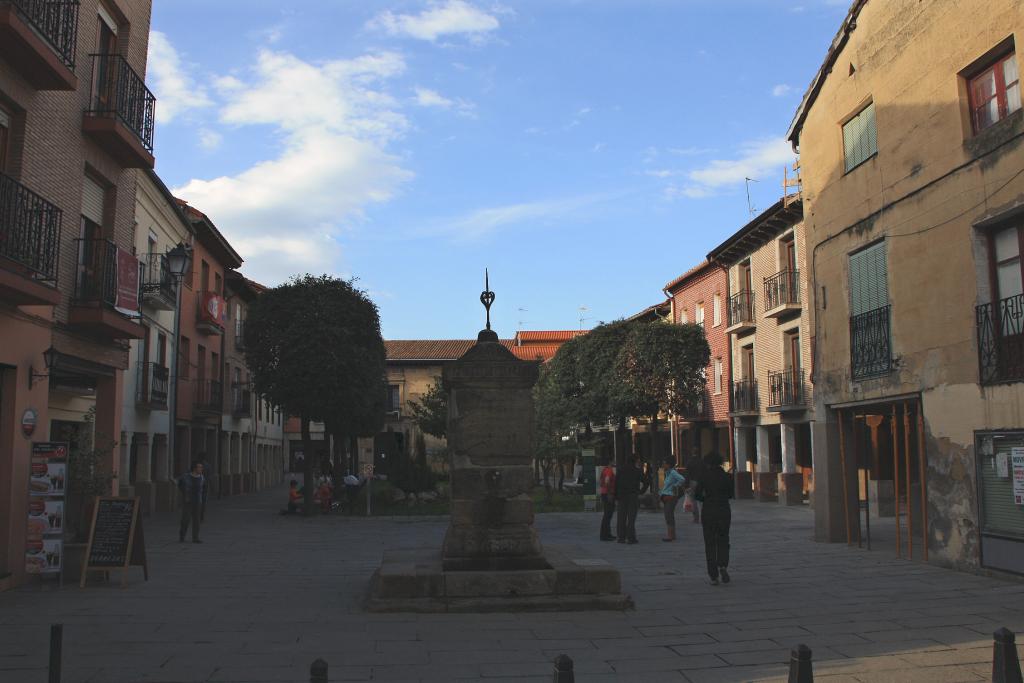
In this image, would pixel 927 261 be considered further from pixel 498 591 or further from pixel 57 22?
pixel 57 22

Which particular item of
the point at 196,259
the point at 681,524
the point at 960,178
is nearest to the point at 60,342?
the point at 960,178

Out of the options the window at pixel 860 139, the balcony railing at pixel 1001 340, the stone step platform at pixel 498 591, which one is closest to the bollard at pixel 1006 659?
the stone step platform at pixel 498 591

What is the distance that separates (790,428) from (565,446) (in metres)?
7.81

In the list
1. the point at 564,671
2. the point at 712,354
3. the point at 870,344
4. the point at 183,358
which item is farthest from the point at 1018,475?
the point at 183,358

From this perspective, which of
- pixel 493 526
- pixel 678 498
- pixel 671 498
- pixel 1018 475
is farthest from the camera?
pixel 678 498

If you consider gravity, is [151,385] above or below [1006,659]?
above

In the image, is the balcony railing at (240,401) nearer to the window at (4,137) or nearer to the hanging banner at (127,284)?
the hanging banner at (127,284)

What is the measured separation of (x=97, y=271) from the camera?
12930 millimetres

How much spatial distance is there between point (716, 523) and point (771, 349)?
773 inches

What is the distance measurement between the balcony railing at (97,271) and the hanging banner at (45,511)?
2.61 metres

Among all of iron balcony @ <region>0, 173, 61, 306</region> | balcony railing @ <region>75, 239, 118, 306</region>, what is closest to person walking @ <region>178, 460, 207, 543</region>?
balcony railing @ <region>75, 239, 118, 306</region>

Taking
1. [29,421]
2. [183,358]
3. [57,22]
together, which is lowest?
[29,421]

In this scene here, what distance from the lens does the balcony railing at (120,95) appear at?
43.3 ft

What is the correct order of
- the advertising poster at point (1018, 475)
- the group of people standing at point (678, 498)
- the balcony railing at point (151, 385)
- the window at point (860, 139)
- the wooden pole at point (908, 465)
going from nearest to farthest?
the advertising poster at point (1018, 475), the group of people standing at point (678, 498), the wooden pole at point (908, 465), the window at point (860, 139), the balcony railing at point (151, 385)
